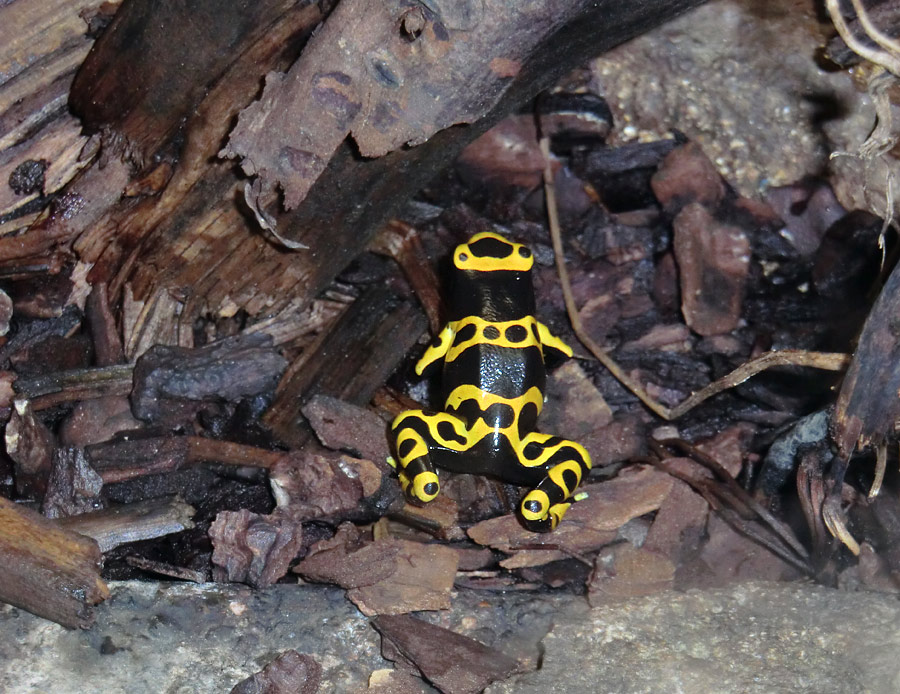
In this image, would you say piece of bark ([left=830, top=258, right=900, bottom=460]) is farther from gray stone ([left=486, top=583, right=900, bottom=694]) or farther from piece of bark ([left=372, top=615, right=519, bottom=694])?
piece of bark ([left=372, top=615, right=519, bottom=694])

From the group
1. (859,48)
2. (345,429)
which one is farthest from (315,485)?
(859,48)

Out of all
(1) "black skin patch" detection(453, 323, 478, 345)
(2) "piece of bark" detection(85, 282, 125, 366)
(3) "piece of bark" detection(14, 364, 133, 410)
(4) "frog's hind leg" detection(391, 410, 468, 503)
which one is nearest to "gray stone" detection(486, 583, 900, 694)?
(4) "frog's hind leg" detection(391, 410, 468, 503)

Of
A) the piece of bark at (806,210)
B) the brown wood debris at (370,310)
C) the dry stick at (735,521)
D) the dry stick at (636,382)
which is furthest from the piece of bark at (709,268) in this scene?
the dry stick at (735,521)

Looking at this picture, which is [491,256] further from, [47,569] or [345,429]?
[47,569]

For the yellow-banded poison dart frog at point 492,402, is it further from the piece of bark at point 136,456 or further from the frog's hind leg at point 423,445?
the piece of bark at point 136,456

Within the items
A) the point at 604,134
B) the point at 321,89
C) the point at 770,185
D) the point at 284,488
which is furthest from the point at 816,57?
the point at 284,488

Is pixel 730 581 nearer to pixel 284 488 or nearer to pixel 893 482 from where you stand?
pixel 893 482

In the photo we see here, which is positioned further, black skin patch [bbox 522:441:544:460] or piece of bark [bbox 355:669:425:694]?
black skin patch [bbox 522:441:544:460]
